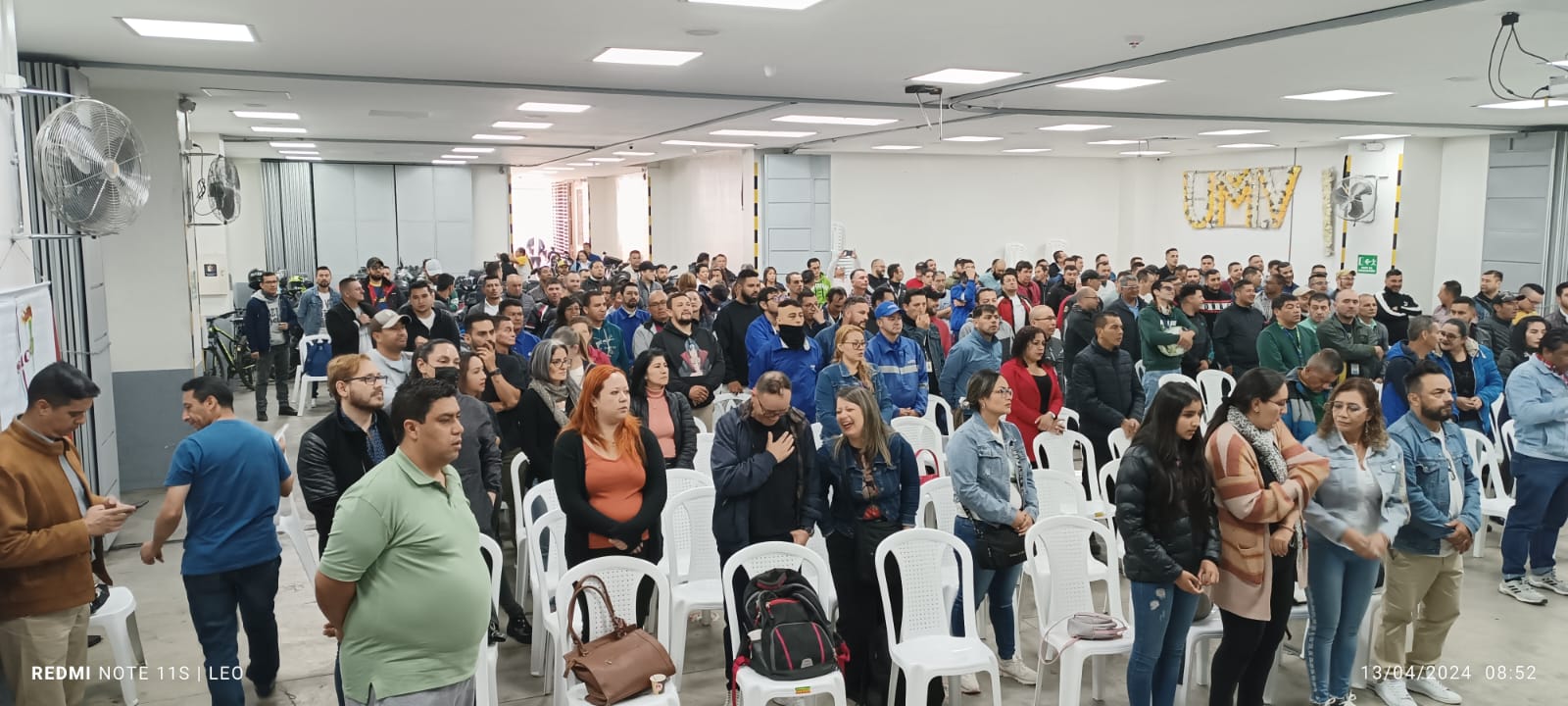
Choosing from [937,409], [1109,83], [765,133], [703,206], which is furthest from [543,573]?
[703,206]

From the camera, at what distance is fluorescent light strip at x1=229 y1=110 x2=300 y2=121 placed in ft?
33.7

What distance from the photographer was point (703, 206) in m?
18.8

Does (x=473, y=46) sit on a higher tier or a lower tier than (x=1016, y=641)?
higher

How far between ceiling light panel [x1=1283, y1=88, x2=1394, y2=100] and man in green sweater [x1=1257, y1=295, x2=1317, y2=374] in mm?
2467

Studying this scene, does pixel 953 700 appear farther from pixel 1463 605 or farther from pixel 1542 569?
pixel 1542 569

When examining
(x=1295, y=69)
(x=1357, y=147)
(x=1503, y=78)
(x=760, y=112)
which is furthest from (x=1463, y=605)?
(x=1357, y=147)

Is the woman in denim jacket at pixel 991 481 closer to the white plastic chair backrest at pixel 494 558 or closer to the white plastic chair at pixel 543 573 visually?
the white plastic chair at pixel 543 573

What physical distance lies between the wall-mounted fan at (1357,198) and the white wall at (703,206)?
29.1 feet

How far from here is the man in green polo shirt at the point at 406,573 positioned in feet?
8.55

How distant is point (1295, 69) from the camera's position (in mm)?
7465

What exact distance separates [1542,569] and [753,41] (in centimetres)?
557

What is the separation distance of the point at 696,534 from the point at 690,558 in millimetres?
109

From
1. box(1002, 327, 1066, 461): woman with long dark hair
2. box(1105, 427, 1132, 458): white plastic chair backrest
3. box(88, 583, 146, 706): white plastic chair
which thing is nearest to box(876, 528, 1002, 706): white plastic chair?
box(1002, 327, 1066, 461): woman with long dark hair

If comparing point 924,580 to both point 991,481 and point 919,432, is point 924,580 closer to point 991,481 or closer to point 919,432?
point 991,481
